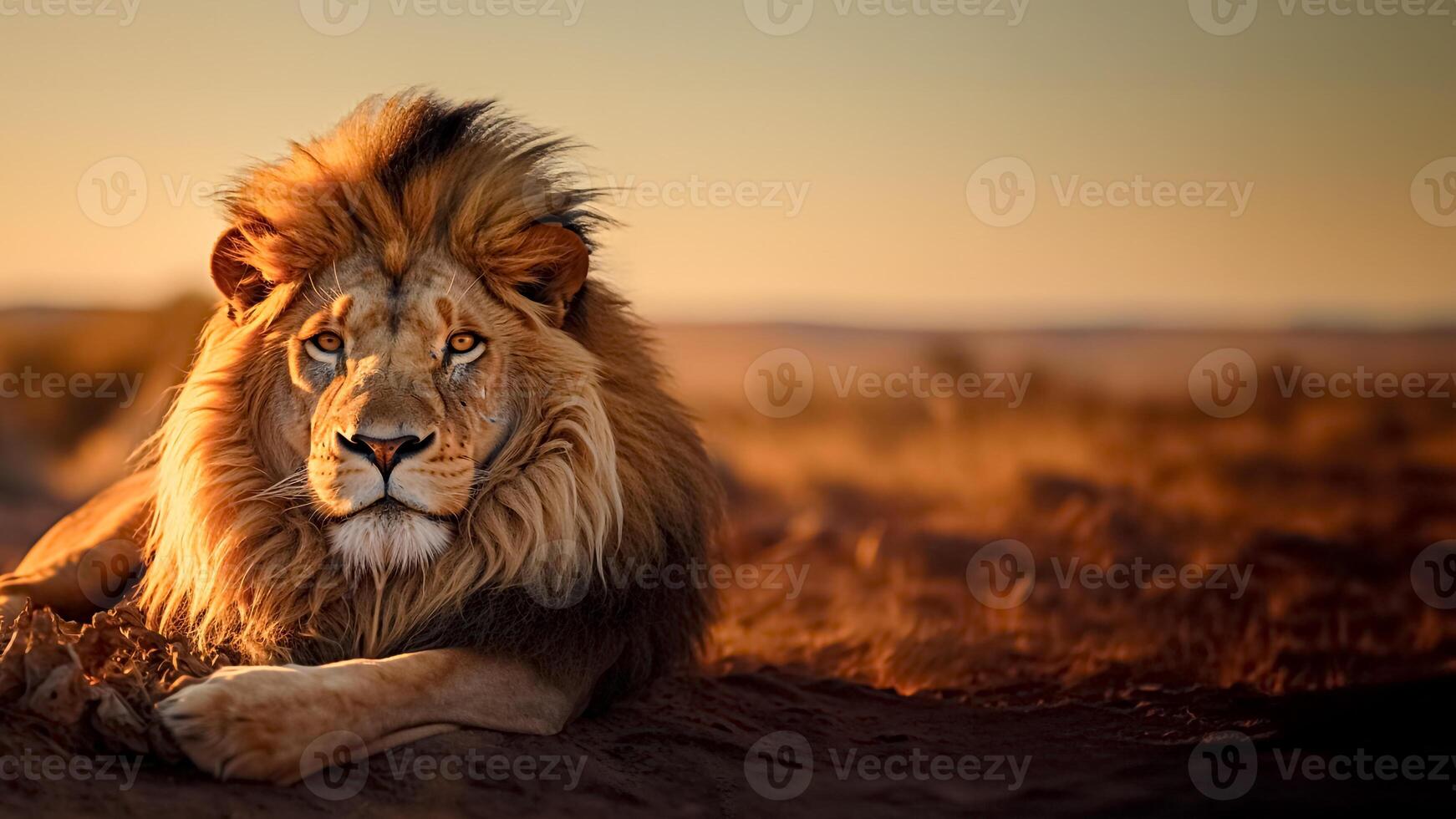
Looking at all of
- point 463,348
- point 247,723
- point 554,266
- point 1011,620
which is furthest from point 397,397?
point 1011,620

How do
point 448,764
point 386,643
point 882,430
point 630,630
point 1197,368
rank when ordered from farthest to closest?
point 882,430 → point 1197,368 → point 630,630 → point 386,643 → point 448,764

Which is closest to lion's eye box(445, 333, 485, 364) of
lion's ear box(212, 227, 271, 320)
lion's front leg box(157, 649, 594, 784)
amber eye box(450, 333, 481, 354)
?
amber eye box(450, 333, 481, 354)

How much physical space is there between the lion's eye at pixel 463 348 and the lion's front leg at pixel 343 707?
0.90m

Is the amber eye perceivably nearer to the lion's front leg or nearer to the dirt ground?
the lion's front leg

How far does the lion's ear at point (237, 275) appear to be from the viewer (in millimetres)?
4223

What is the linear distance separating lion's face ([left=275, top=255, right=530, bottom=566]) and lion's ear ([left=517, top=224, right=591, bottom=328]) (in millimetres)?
158

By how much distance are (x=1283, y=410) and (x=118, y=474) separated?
10230 mm

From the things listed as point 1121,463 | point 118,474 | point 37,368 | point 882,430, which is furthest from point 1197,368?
point 37,368

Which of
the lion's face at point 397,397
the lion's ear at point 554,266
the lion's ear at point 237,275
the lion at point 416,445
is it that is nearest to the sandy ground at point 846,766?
the lion at point 416,445

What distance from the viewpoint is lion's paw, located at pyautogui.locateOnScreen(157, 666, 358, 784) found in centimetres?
322

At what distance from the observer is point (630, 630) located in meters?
4.38

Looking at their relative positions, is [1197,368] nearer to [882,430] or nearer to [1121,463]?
[1121,463]

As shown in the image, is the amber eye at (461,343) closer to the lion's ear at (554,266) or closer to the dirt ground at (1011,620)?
the lion's ear at (554,266)

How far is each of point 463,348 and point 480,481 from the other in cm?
42
